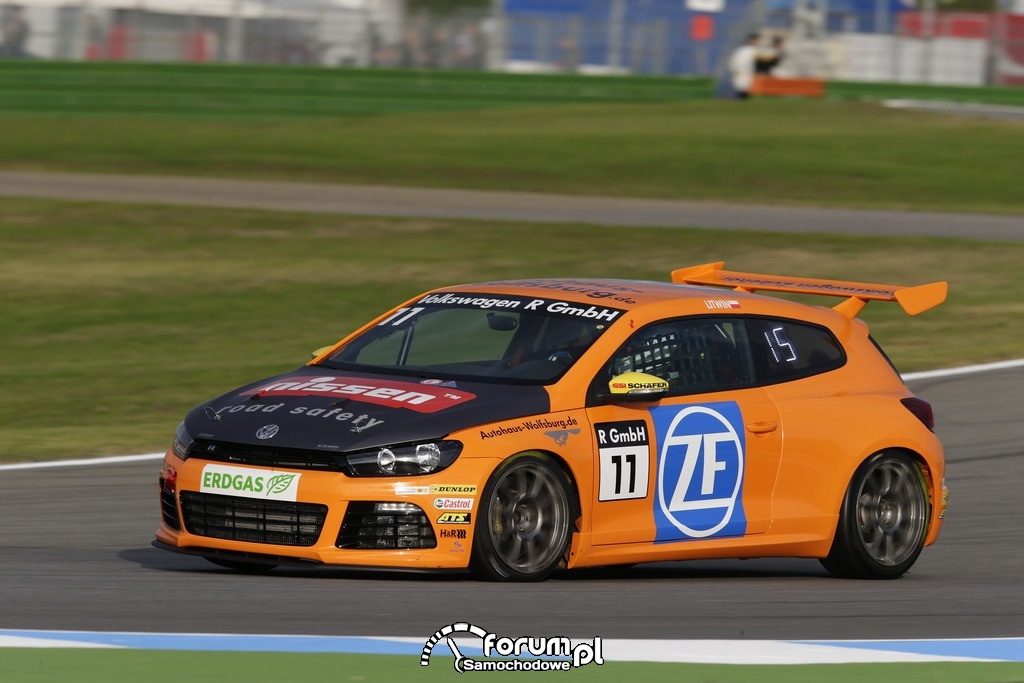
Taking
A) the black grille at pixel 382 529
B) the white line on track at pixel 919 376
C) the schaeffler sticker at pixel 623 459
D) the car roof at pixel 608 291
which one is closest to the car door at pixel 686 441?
the schaeffler sticker at pixel 623 459

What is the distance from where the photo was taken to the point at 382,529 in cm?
723

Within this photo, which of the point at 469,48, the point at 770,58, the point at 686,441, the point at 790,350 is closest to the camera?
the point at 686,441

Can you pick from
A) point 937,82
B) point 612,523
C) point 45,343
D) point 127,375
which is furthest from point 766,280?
point 937,82

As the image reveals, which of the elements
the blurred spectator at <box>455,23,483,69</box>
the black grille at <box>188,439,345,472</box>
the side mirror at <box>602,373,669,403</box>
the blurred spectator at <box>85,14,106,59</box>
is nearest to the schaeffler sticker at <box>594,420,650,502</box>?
the side mirror at <box>602,373,669,403</box>

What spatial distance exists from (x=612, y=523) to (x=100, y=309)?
39.0ft

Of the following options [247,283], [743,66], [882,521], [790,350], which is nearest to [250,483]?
[790,350]

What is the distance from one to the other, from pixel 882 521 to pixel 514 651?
344 cm

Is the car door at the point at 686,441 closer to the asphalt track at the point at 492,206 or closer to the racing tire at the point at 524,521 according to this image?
the racing tire at the point at 524,521

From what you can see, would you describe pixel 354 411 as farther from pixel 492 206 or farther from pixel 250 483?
pixel 492 206

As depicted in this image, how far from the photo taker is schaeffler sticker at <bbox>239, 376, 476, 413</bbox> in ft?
24.6

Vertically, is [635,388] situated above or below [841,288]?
below

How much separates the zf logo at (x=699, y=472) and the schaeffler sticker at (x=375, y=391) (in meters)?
0.97

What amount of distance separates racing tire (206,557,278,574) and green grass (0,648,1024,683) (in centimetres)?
178

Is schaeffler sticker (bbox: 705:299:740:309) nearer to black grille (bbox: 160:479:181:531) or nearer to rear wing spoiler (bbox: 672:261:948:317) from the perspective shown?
rear wing spoiler (bbox: 672:261:948:317)
